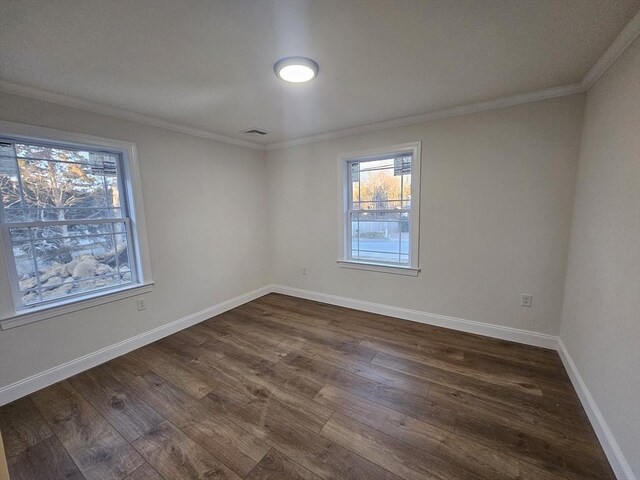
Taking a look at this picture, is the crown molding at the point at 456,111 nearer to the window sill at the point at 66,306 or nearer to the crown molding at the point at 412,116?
Answer: the crown molding at the point at 412,116

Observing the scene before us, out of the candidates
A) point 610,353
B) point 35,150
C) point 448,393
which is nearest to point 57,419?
point 35,150

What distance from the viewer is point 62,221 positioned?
2213 millimetres

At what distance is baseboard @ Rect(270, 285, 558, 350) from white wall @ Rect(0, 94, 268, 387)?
1182 mm

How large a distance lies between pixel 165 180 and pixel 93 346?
174 cm

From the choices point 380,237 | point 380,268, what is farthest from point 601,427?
point 380,237

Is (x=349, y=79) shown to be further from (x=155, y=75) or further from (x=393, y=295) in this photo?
(x=393, y=295)

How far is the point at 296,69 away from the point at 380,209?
1.94 metres

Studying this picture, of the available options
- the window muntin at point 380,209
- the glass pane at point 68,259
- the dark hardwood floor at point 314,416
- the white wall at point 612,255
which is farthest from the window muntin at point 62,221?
the white wall at point 612,255

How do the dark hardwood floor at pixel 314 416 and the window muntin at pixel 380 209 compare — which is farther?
the window muntin at pixel 380 209

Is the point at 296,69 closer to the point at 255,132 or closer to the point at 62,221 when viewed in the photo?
the point at 255,132

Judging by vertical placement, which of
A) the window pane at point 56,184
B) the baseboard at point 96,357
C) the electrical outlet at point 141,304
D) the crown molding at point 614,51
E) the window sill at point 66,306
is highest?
the crown molding at point 614,51

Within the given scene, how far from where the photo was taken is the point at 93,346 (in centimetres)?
239

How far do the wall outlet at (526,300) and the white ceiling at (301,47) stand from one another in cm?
183

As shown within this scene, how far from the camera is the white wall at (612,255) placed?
4.29ft
